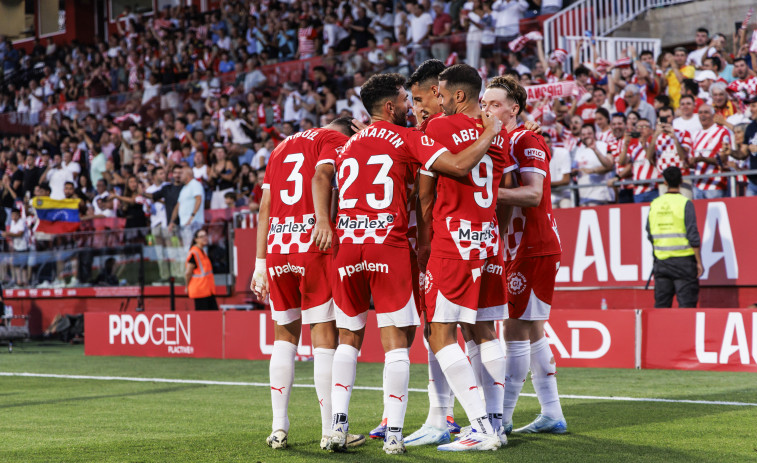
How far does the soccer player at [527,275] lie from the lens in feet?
20.5

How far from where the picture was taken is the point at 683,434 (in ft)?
20.4

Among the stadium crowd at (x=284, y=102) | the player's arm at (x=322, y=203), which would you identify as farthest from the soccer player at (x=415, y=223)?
the stadium crowd at (x=284, y=102)

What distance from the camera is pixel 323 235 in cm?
575

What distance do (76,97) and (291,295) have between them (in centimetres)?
2270

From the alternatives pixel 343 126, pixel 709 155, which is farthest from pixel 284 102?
pixel 343 126

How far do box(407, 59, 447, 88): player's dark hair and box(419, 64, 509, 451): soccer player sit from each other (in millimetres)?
179

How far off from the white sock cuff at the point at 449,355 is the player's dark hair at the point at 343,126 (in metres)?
1.67

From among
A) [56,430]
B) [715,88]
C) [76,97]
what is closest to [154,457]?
[56,430]

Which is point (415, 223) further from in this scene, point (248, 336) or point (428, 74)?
point (248, 336)

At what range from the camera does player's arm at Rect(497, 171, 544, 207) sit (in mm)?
5984

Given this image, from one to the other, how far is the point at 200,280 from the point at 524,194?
10248mm

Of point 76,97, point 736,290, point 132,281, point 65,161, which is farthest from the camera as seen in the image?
point 76,97

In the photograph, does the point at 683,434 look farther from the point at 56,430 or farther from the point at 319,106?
the point at 319,106

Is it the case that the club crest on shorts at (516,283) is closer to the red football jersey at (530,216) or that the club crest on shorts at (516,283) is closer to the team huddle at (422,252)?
the team huddle at (422,252)
